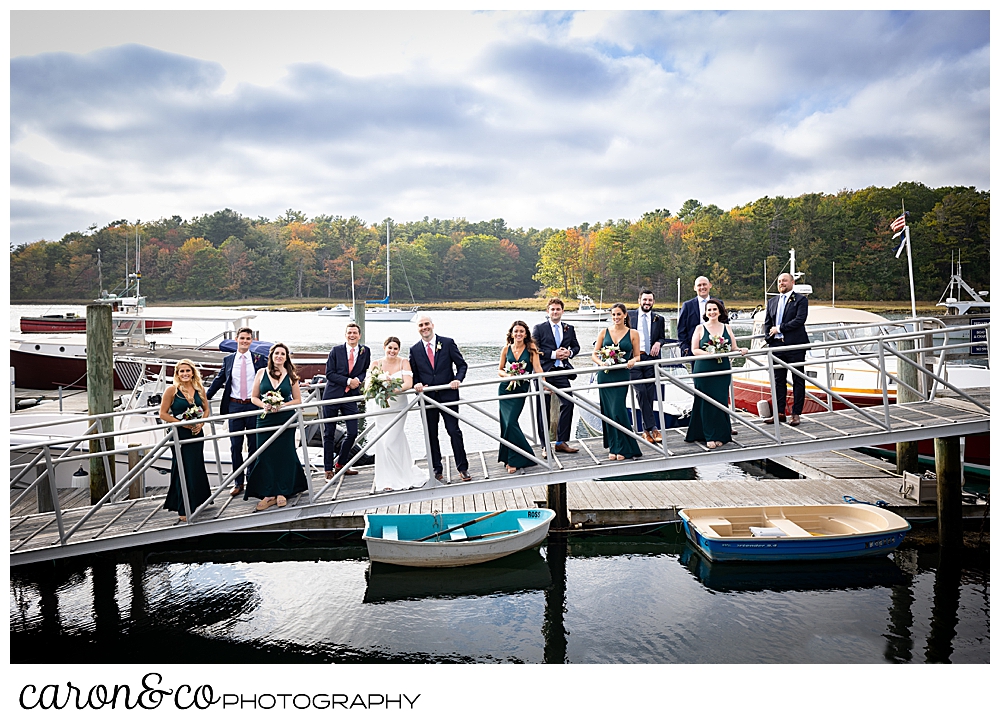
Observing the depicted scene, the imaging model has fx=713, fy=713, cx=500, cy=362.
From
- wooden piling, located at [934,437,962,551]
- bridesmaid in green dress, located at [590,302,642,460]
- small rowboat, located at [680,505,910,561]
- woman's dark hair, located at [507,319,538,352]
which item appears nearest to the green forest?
wooden piling, located at [934,437,962,551]

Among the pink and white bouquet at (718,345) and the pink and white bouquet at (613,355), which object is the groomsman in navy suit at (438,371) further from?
the pink and white bouquet at (718,345)

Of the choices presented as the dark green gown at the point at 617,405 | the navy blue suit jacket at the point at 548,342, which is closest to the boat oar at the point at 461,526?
the dark green gown at the point at 617,405

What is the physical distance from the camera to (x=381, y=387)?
6.26m

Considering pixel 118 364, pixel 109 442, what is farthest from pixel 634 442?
pixel 118 364

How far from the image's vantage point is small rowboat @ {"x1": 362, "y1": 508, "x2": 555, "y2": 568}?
27.9 ft

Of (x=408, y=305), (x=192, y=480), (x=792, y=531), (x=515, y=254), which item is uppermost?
(x=515, y=254)

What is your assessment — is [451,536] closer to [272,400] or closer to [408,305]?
[272,400]

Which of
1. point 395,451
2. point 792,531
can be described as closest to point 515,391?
point 395,451

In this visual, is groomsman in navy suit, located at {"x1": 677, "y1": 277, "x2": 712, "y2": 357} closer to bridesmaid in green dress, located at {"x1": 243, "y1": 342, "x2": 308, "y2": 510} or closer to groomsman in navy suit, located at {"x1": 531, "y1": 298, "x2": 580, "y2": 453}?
groomsman in navy suit, located at {"x1": 531, "y1": 298, "x2": 580, "y2": 453}

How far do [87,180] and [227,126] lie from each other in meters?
11.2

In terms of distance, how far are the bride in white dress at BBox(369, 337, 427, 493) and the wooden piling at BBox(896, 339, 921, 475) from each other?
7.54 metres

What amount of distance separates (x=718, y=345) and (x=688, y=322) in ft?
1.63

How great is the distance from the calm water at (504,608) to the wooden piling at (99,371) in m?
1.04

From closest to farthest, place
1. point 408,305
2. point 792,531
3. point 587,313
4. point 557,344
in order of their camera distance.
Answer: point 557,344, point 792,531, point 587,313, point 408,305
